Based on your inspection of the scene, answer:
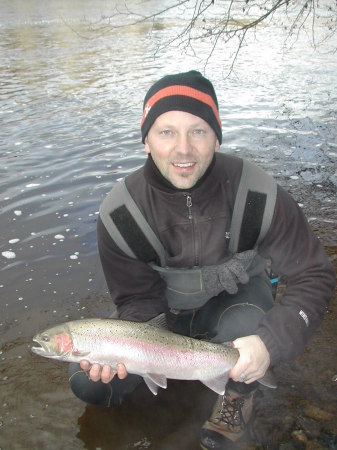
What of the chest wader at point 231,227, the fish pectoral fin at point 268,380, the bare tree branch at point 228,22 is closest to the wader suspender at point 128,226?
the chest wader at point 231,227

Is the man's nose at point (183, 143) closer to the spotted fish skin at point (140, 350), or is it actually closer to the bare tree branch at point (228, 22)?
the spotted fish skin at point (140, 350)

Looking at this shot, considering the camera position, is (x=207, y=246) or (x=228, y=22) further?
(x=228, y=22)

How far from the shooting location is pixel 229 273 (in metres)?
3.21

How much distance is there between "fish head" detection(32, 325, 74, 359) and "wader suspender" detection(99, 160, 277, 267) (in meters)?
0.73

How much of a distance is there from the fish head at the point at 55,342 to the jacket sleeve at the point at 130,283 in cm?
55

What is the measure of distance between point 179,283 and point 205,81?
4.99 feet

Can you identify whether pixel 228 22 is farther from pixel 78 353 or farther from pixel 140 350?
pixel 78 353

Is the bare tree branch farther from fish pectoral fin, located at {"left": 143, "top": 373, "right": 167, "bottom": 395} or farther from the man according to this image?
fish pectoral fin, located at {"left": 143, "top": 373, "right": 167, "bottom": 395}

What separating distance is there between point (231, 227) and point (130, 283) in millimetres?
879

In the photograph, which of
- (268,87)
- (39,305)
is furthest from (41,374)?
(268,87)

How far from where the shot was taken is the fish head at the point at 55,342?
8.95ft

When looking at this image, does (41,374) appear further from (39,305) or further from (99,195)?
(99,195)

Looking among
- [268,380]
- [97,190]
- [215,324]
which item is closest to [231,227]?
[215,324]

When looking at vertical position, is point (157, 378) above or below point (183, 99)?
below
